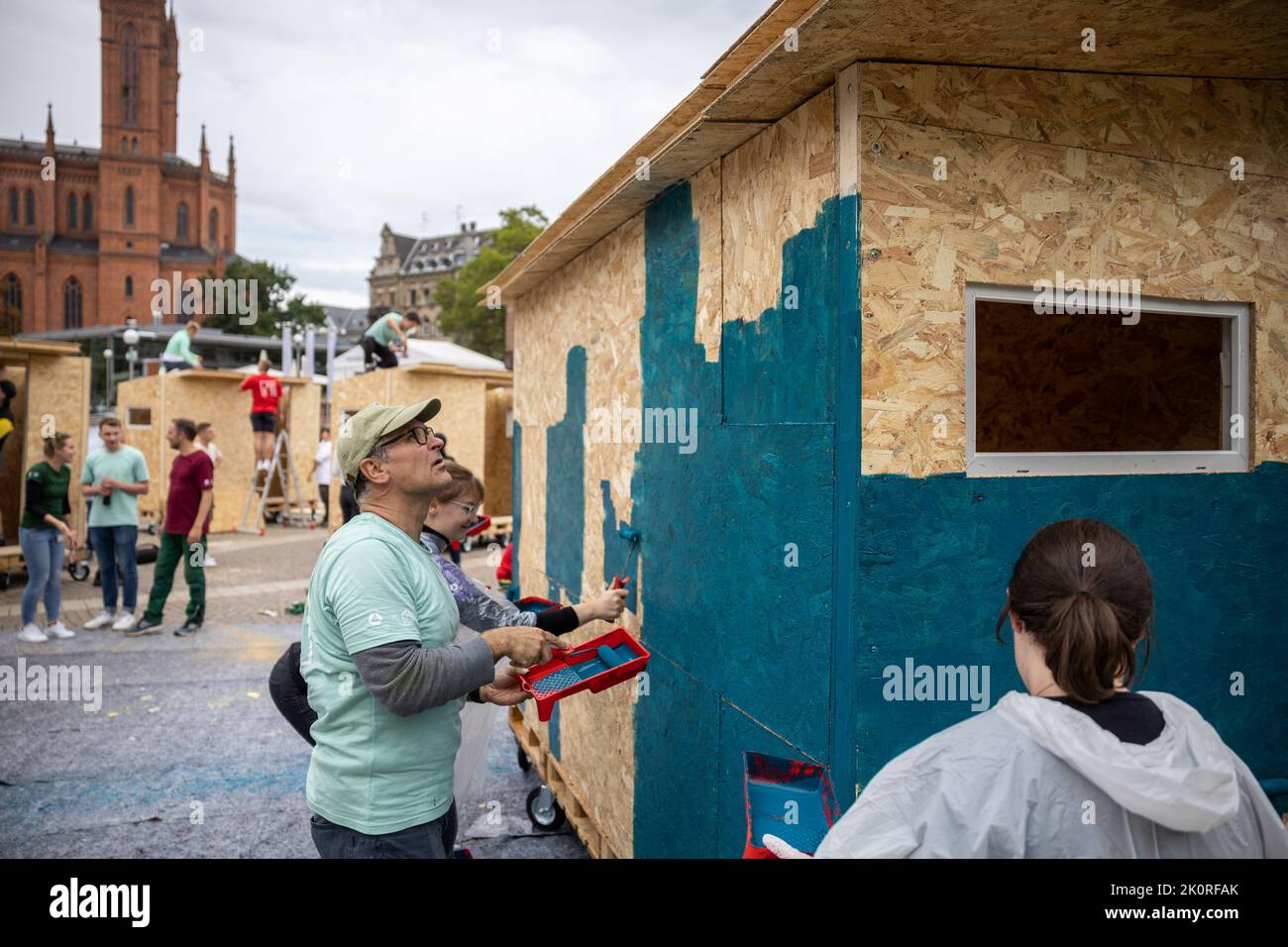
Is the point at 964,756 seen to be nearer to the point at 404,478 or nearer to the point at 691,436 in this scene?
the point at 404,478

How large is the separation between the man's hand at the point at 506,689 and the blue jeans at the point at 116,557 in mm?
8014

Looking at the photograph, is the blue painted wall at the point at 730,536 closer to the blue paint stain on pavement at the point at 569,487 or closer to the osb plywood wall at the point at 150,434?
the blue paint stain on pavement at the point at 569,487

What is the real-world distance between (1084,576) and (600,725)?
3634 millimetres

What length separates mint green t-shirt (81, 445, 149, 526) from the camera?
382 inches

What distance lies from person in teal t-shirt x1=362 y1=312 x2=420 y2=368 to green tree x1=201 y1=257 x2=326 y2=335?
189 ft

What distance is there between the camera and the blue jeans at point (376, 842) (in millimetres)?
2570

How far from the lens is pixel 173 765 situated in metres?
6.33

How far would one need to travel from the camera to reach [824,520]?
2.73m

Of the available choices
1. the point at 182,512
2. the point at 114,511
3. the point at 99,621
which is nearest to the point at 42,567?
the point at 114,511

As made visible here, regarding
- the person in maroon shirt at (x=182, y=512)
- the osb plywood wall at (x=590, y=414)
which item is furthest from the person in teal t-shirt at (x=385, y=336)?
the osb plywood wall at (x=590, y=414)

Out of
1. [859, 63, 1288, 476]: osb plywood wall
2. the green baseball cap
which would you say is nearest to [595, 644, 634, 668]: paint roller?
the green baseball cap

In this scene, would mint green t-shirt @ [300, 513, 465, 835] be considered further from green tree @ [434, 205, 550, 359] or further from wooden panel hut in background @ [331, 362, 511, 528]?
green tree @ [434, 205, 550, 359]
